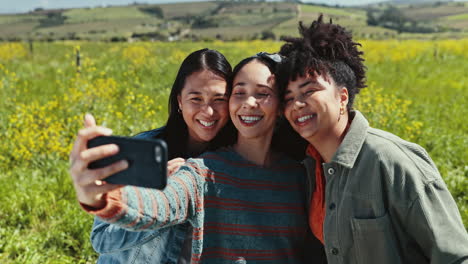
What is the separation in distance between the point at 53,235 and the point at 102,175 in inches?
121

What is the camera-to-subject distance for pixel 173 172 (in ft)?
5.94

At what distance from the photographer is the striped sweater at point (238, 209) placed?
1.74 meters

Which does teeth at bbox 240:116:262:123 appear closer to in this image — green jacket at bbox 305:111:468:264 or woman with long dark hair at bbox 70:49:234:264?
woman with long dark hair at bbox 70:49:234:264

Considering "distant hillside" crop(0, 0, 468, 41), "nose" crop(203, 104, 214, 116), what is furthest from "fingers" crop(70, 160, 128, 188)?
"distant hillside" crop(0, 0, 468, 41)

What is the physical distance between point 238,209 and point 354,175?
51 cm

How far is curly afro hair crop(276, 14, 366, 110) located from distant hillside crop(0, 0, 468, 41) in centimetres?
3616

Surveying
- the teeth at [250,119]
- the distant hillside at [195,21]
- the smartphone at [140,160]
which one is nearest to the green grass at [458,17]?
the distant hillside at [195,21]

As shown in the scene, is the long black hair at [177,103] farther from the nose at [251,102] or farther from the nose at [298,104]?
the nose at [298,104]

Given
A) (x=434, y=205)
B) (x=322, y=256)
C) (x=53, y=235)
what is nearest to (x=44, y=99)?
(x=53, y=235)

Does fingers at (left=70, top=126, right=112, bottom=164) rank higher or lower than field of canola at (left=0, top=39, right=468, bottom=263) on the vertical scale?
higher

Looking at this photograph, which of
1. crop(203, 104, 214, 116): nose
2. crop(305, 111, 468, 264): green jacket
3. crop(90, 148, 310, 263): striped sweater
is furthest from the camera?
crop(203, 104, 214, 116): nose

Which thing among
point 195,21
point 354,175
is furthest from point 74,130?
point 195,21

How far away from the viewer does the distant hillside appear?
1711 inches

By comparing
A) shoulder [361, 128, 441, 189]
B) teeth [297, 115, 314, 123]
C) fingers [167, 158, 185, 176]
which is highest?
teeth [297, 115, 314, 123]
